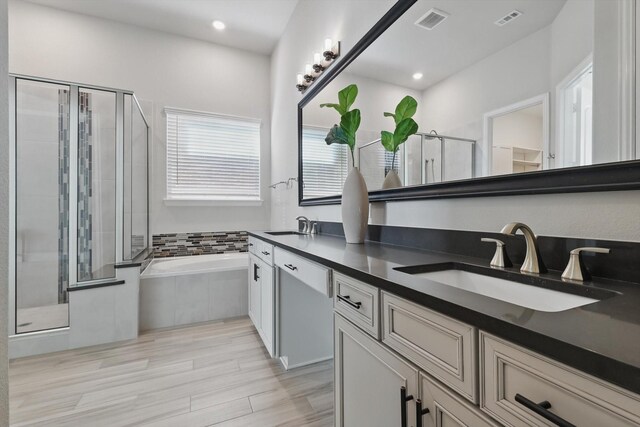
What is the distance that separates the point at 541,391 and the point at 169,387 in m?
1.93

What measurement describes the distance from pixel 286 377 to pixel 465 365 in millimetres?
1521

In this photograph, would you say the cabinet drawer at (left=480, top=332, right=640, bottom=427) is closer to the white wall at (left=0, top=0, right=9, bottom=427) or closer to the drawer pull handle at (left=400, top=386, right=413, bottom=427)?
the drawer pull handle at (left=400, top=386, right=413, bottom=427)

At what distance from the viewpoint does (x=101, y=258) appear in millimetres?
2533

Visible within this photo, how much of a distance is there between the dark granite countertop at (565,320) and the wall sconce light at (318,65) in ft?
Answer: 6.07

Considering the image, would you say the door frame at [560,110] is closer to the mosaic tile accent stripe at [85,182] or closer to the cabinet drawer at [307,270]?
the cabinet drawer at [307,270]

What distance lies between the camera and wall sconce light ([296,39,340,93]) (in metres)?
2.12

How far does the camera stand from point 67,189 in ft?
8.31

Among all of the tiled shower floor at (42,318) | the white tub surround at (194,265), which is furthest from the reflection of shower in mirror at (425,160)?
the tiled shower floor at (42,318)

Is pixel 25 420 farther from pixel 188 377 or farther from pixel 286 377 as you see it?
pixel 286 377

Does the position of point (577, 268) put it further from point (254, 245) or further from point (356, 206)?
point (254, 245)

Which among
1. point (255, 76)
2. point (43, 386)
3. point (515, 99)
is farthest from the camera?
point (255, 76)

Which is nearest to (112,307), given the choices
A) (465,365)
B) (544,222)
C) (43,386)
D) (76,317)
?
(76,317)

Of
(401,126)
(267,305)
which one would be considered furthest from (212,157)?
(401,126)

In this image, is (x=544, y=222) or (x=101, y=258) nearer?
(x=544, y=222)
